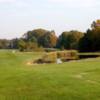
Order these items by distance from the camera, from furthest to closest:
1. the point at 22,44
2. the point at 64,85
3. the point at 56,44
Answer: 1. the point at 56,44
2. the point at 22,44
3. the point at 64,85

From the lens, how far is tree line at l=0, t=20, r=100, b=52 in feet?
282

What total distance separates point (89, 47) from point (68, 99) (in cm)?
7571

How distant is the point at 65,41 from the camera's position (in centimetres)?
11606

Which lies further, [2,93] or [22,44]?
[22,44]

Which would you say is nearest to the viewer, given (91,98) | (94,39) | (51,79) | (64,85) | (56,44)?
(91,98)

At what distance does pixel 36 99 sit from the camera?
1216 cm

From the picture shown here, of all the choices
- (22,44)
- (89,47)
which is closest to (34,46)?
(22,44)

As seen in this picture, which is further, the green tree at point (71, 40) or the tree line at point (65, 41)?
the green tree at point (71, 40)

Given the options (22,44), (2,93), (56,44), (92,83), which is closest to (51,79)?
(92,83)

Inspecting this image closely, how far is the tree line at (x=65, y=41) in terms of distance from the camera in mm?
85881

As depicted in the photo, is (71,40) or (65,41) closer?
(71,40)

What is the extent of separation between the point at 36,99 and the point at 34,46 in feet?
271

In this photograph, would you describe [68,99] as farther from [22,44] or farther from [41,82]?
[22,44]

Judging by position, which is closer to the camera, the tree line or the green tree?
the tree line
